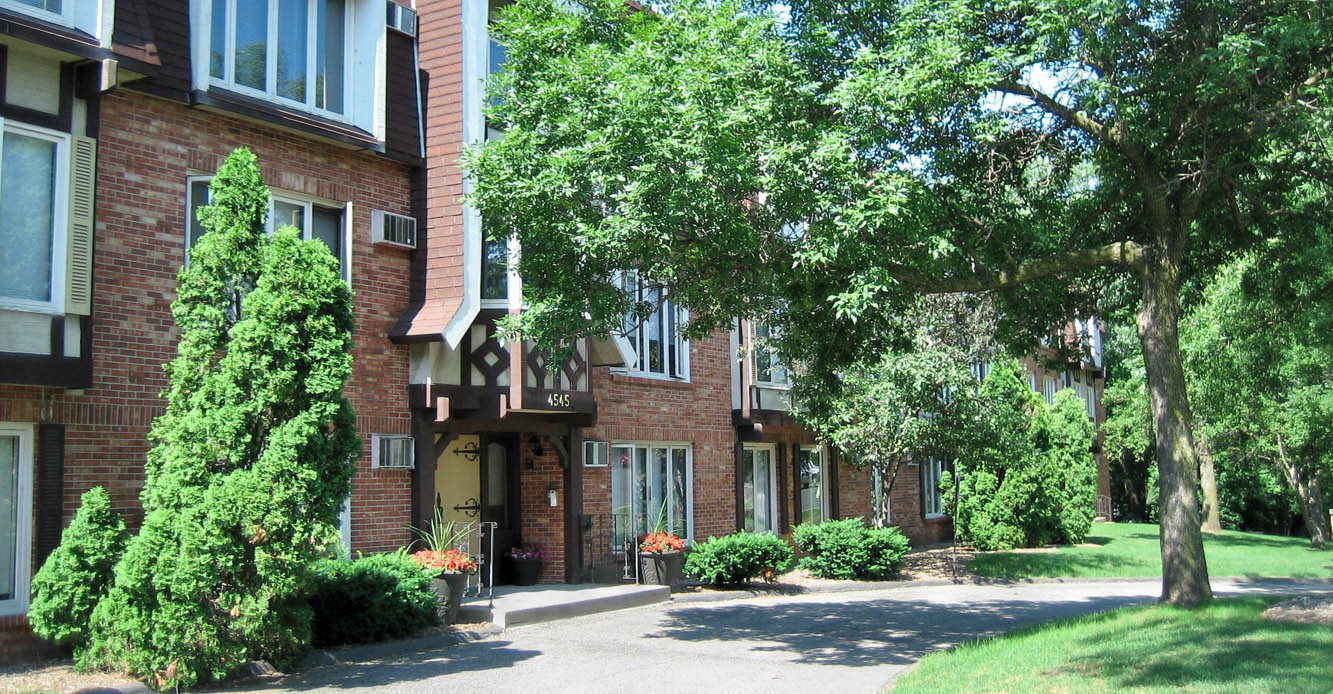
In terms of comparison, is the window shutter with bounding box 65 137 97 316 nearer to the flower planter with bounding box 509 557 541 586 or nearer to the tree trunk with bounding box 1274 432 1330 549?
the flower planter with bounding box 509 557 541 586

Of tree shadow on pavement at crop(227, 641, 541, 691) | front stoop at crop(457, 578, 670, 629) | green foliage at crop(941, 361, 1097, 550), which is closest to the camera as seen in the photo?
tree shadow on pavement at crop(227, 641, 541, 691)

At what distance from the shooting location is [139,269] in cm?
1215

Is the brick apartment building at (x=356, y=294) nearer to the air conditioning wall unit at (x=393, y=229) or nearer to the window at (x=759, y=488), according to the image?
the air conditioning wall unit at (x=393, y=229)

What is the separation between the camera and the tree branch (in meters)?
13.0

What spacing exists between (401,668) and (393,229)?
627 cm

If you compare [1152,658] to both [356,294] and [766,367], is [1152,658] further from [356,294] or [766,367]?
[766,367]

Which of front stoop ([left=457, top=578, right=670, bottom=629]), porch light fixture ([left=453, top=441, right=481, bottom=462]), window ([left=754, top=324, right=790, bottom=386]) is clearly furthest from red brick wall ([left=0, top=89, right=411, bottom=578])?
window ([left=754, top=324, right=790, bottom=386])

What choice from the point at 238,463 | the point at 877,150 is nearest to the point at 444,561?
the point at 238,463

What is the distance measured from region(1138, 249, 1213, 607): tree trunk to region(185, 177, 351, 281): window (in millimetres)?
9539

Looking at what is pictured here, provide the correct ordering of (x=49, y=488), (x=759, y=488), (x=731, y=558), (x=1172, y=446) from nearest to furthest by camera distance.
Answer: (x=49, y=488) < (x=1172, y=446) < (x=731, y=558) < (x=759, y=488)

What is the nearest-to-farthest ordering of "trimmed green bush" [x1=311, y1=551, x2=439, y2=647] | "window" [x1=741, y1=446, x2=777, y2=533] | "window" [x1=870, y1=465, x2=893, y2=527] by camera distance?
"trimmed green bush" [x1=311, y1=551, x2=439, y2=647], "window" [x1=741, y1=446, x2=777, y2=533], "window" [x1=870, y1=465, x2=893, y2=527]

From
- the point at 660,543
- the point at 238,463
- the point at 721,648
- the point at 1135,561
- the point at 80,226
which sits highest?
the point at 80,226

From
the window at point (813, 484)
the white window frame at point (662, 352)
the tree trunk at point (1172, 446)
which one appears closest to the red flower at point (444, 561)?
the white window frame at point (662, 352)

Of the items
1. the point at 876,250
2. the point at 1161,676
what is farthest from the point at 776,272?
the point at 1161,676
